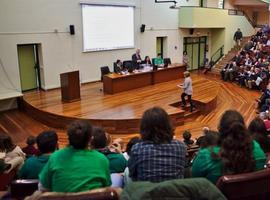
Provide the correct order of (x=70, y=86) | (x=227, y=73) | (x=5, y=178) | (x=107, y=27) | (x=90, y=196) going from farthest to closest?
(x=227, y=73), (x=107, y=27), (x=70, y=86), (x=5, y=178), (x=90, y=196)

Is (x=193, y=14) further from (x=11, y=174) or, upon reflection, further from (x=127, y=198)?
→ (x=127, y=198)

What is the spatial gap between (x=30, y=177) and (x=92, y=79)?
8.67 metres

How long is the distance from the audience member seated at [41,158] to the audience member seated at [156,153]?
0.85 m

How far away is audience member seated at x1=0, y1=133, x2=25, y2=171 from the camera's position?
3.40 meters

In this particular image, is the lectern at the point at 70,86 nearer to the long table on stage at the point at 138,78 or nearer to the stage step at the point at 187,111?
the long table on stage at the point at 138,78

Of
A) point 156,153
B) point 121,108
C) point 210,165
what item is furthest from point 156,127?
point 121,108

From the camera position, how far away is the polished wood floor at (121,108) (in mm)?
7367

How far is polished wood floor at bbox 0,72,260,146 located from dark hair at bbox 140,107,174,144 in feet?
15.3

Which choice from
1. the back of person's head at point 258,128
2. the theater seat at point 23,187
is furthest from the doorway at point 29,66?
the back of person's head at point 258,128

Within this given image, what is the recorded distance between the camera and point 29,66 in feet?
31.8

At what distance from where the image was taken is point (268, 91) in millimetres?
9039

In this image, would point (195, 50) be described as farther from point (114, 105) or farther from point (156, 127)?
point (156, 127)

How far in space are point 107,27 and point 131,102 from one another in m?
3.76

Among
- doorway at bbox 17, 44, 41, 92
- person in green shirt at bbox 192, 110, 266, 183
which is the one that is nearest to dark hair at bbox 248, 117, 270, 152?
person in green shirt at bbox 192, 110, 266, 183
